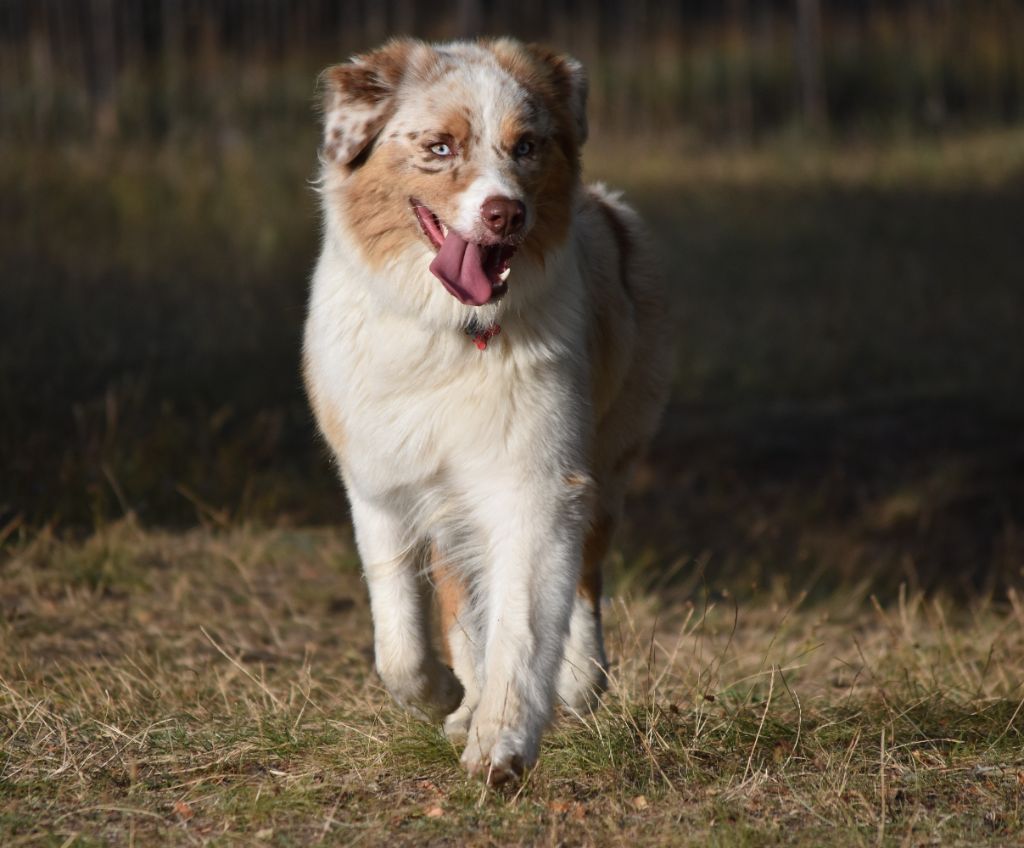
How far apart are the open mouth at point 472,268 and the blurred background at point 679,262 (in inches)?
87.1

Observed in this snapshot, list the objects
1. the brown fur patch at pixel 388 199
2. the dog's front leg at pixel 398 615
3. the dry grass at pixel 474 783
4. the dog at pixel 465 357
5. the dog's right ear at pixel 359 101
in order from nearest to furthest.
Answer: the dry grass at pixel 474 783 → the dog at pixel 465 357 → the brown fur patch at pixel 388 199 → the dog's right ear at pixel 359 101 → the dog's front leg at pixel 398 615

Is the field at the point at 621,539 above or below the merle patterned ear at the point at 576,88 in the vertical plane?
below

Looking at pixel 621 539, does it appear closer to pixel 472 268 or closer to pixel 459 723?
pixel 459 723

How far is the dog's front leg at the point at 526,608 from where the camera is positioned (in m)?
3.56

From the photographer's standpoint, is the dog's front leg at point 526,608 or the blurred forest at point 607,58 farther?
the blurred forest at point 607,58

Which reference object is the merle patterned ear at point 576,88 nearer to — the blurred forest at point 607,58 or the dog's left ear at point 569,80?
the dog's left ear at point 569,80

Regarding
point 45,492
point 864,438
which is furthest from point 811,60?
point 45,492

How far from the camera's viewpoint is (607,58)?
1731cm

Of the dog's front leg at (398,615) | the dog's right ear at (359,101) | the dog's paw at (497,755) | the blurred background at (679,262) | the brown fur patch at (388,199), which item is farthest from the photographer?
the blurred background at (679,262)

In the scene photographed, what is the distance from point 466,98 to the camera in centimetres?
380

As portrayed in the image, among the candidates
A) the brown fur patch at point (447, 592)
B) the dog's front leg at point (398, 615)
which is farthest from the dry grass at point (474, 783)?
the brown fur patch at point (447, 592)

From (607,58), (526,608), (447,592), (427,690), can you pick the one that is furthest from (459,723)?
(607,58)

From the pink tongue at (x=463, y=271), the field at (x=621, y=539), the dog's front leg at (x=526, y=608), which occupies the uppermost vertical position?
the pink tongue at (x=463, y=271)

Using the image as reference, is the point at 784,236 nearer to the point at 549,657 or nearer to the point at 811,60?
the point at 811,60
